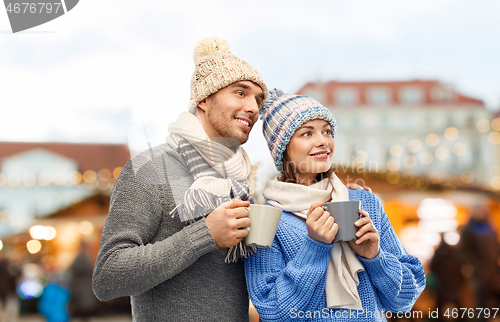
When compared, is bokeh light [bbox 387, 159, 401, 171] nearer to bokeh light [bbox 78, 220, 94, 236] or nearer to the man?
the man

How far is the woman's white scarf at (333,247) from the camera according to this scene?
44.1 inches

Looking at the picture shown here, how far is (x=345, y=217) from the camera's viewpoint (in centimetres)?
102

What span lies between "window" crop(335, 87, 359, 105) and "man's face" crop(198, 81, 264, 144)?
198 centimetres

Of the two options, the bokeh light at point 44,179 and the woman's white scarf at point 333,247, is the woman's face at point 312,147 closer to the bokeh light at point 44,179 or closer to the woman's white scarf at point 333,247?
Result: the woman's white scarf at point 333,247

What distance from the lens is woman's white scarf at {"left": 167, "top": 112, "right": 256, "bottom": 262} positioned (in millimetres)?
1074

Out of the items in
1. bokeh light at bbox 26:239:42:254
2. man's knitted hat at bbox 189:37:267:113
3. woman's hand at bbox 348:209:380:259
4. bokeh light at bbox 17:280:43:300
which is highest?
man's knitted hat at bbox 189:37:267:113

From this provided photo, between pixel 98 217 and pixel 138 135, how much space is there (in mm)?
4229

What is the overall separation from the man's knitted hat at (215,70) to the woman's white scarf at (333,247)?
1.30ft

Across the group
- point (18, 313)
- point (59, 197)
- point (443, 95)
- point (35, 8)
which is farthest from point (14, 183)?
point (443, 95)

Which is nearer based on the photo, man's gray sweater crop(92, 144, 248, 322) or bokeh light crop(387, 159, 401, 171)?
man's gray sweater crop(92, 144, 248, 322)

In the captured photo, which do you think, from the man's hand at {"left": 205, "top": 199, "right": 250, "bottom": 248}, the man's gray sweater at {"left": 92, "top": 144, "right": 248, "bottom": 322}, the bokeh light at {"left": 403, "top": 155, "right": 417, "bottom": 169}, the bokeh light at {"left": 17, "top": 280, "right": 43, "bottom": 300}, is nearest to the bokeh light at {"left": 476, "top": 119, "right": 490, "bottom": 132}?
the bokeh light at {"left": 403, "top": 155, "right": 417, "bottom": 169}

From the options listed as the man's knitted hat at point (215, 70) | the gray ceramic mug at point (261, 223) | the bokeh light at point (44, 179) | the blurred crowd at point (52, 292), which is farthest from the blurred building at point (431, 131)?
the blurred crowd at point (52, 292)

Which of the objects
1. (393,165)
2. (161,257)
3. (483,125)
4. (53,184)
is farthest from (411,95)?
(53,184)

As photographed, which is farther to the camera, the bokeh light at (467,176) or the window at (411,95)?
→ the bokeh light at (467,176)
